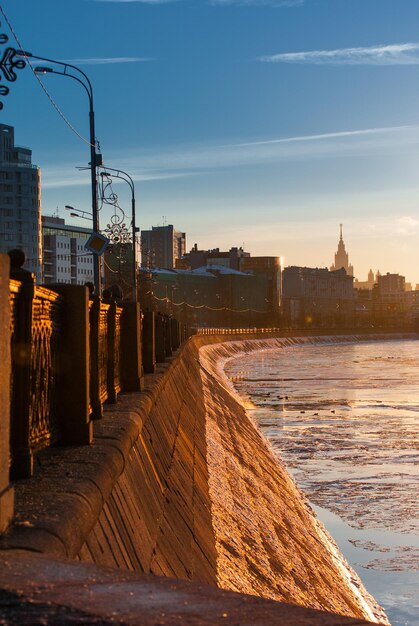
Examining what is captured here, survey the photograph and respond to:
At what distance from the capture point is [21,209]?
6737 inches

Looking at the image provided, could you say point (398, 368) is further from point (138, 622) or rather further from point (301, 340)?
point (138, 622)

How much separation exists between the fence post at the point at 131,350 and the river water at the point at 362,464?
4223mm

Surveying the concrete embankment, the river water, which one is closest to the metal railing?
the concrete embankment

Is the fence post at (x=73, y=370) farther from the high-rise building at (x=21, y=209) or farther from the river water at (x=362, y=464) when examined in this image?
the high-rise building at (x=21, y=209)

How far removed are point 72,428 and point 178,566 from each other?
1.29 m

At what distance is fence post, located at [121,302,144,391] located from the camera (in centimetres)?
1525

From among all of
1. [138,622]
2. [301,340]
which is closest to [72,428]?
[138,622]

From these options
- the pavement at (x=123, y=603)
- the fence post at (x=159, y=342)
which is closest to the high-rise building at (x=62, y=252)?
the fence post at (x=159, y=342)

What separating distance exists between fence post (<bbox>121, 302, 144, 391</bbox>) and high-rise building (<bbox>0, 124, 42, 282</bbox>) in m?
154

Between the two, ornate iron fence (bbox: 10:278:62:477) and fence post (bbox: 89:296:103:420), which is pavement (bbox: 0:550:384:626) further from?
fence post (bbox: 89:296:103:420)

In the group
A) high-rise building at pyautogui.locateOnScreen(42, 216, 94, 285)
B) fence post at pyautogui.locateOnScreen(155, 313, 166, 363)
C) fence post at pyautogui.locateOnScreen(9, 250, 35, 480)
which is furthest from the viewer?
high-rise building at pyautogui.locateOnScreen(42, 216, 94, 285)

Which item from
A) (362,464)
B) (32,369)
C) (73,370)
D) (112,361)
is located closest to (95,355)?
(73,370)

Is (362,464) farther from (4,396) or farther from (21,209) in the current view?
(21,209)

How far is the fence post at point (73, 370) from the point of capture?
8234 millimetres
